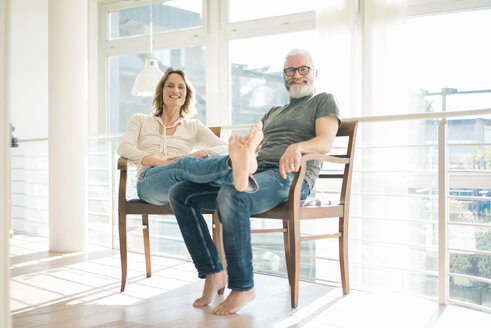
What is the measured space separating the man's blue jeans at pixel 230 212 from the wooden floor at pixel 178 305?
0.18 metres

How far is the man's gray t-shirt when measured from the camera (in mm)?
2223

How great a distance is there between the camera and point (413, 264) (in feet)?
12.0

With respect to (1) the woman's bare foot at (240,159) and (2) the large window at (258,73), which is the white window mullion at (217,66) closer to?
(2) the large window at (258,73)

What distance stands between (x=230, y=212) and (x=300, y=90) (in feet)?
2.45

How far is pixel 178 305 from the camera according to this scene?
2156 mm

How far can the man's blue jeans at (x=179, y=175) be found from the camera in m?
1.93

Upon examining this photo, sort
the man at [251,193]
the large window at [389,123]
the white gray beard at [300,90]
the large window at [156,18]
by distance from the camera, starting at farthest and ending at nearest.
→ the large window at [156,18]
the large window at [389,123]
the white gray beard at [300,90]
the man at [251,193]

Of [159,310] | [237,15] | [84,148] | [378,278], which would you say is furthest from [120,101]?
[159,310]

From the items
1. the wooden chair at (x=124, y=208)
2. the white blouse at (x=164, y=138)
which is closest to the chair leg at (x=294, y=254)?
the wooden chair at (x=124, y=208)

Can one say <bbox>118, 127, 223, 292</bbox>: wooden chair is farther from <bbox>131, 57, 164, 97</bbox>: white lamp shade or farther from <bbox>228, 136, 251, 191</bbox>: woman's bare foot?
<bbox>131, 57, 164, 97</bbox>: white lamp shade

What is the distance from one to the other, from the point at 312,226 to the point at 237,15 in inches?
83.5

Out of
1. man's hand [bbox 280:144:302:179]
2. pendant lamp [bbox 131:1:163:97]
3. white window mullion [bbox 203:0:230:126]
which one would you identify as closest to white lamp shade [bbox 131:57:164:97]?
pendant lamp [bbox 131:1:163:97]

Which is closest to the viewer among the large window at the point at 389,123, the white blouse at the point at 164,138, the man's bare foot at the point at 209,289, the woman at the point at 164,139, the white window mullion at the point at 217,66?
the man's bare foot at the point at 209,289

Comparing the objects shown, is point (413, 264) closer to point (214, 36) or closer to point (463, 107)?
point (463, 107)
